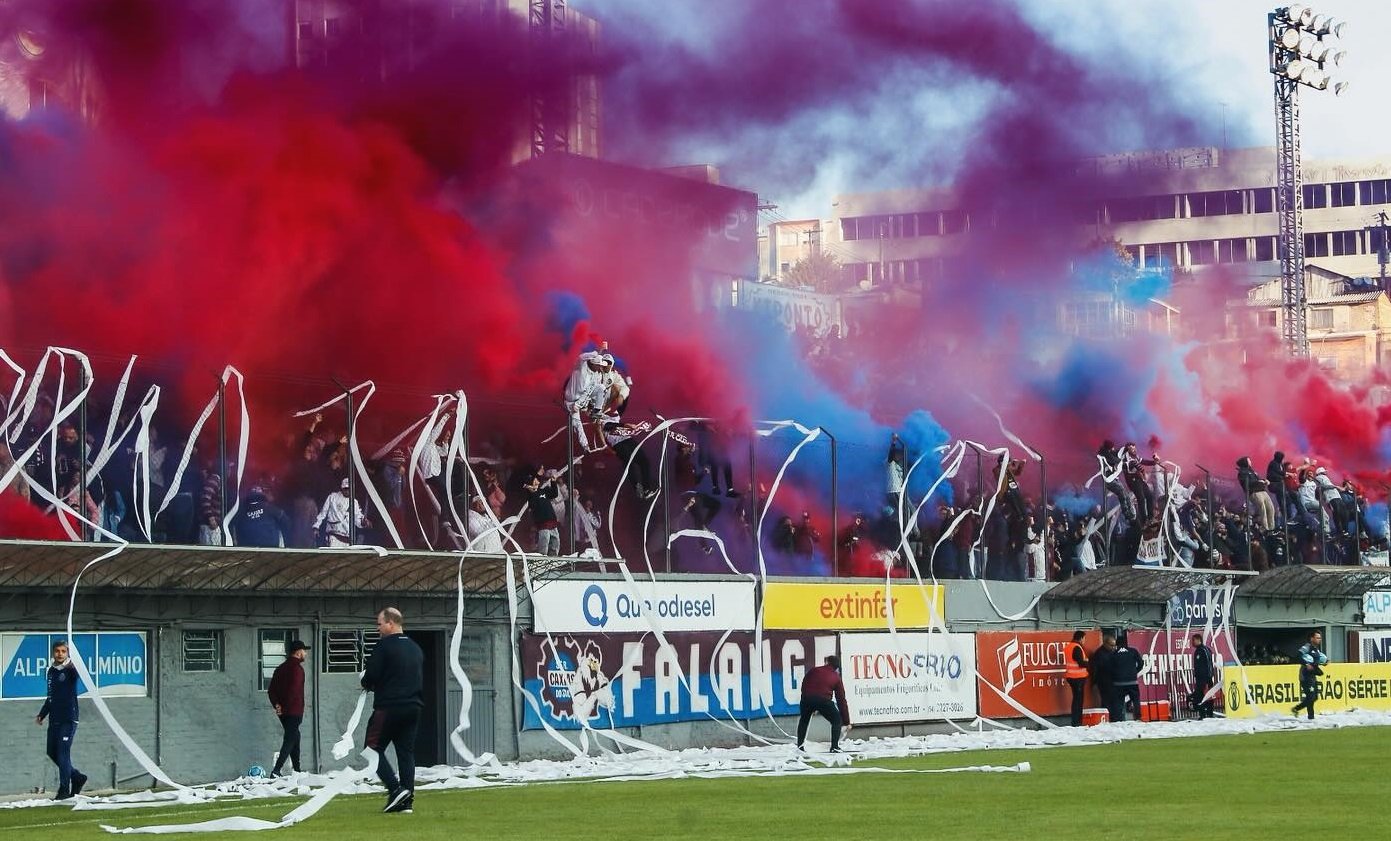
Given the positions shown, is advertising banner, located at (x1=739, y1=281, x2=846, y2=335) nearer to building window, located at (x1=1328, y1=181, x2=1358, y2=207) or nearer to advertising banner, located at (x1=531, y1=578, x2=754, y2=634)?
advertising banner, located at (x1=531, y1=578, x2=754, y2=634)

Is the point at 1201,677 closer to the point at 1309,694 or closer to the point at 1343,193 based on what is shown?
the point at 1309,694

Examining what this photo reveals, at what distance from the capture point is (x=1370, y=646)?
2072 inches

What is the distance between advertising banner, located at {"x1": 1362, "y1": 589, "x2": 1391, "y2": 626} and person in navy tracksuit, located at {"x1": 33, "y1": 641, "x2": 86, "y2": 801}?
3661 cm

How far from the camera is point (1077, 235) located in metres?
60.2

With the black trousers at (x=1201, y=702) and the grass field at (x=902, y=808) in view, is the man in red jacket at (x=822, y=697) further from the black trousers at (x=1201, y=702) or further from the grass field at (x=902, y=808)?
the black trousers at (x=1201, y=702)

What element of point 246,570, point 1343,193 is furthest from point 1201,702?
point 1343,193

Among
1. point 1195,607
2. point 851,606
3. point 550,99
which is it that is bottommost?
point 1195,607

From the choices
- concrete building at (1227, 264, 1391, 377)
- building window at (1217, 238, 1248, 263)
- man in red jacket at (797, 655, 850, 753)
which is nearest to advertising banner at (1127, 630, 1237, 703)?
man in red jacket at (797, 655, 850, 753)

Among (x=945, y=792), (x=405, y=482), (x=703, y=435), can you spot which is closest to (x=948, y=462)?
(x=703, y=435)

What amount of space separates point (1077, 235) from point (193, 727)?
38.3 metres

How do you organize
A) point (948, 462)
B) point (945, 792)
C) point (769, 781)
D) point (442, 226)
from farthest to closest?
point (948, 462), point (442, 226), point (769, 781), point (945, 792)

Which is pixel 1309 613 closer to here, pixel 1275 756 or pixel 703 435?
pixel 703 435

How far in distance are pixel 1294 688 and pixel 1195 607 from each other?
10.5 feet


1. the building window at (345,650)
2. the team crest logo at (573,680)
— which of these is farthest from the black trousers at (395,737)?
the team crest logo at (573,680)
